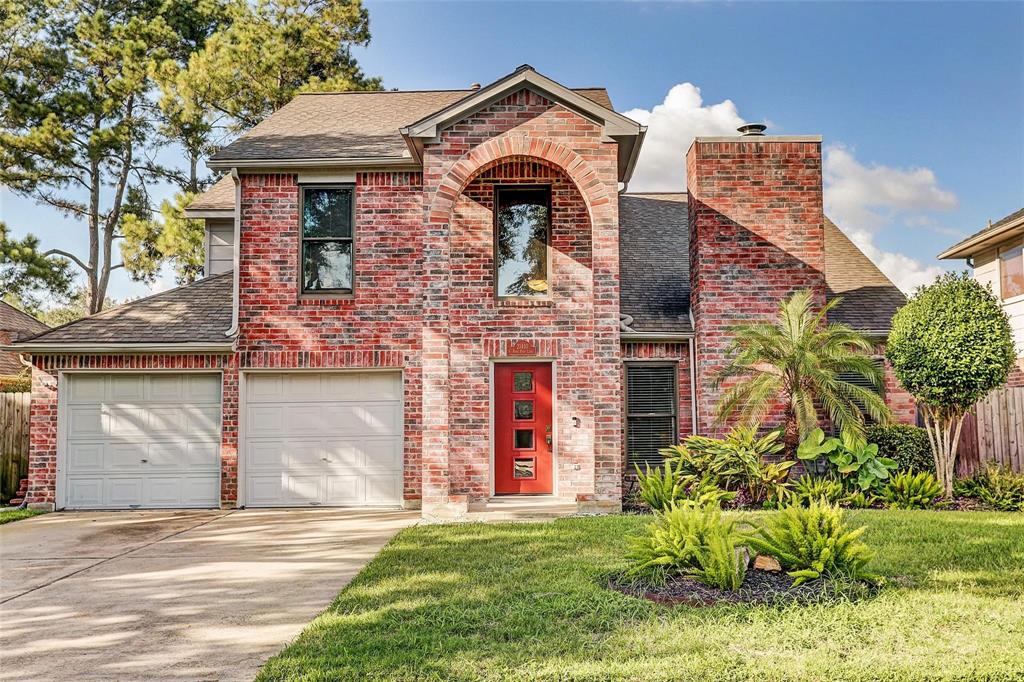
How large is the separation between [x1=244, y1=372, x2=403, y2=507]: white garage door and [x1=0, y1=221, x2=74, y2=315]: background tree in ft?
44.9

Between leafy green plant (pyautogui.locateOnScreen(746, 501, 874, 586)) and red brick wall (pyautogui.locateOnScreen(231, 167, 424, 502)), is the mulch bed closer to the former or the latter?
leafy green plant (pyautogui.locateOnScreen(746, 501, 874, 586))

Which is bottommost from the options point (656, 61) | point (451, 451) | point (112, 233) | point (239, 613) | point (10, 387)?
point (239, 613)

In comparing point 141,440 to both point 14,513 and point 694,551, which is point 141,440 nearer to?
point 14,513

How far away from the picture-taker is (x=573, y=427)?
11.2 m

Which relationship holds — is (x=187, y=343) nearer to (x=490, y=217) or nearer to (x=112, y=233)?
(x=490, y=217)

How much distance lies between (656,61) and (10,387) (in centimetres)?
1568

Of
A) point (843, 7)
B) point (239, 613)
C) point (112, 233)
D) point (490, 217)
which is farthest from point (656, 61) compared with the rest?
point (112, 233)

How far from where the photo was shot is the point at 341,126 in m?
13.3

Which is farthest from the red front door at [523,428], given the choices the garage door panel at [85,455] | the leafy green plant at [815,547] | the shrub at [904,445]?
the garage door panel at [85,455]

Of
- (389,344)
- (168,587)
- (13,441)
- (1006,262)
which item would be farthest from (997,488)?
(13,441)

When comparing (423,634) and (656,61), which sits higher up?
(656,61)

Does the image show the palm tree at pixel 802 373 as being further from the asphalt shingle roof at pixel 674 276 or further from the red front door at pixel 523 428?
the red front door at pixel 523 428

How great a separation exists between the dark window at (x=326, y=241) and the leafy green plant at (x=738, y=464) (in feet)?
19.5

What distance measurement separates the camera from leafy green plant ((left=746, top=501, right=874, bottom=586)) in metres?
5.64
